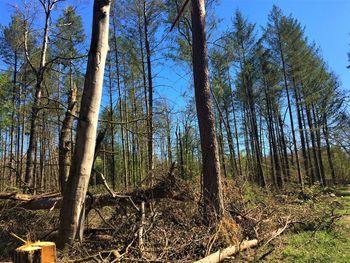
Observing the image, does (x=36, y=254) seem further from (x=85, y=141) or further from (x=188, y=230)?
(x=188, y=230)

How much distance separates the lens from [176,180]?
680cm

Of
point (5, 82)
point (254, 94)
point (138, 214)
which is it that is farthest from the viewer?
point (254, 94)

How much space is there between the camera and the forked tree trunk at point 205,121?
6.32 meters

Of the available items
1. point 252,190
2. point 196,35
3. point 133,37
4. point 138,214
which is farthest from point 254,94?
point 138,214

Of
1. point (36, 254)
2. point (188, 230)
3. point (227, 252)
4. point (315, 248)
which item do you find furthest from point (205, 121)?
point (36, 254)

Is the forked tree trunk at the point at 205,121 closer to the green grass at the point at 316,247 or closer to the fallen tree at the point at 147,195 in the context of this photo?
the fallen tree at the point at 147,195

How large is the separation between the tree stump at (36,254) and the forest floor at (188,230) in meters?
1.41

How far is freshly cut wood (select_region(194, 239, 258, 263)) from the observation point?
4.64 m

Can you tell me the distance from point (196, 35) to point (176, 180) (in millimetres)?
3480

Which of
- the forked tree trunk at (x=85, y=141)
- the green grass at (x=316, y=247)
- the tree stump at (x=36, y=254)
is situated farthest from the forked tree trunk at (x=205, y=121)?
the tree stump at (x=36, y=254)

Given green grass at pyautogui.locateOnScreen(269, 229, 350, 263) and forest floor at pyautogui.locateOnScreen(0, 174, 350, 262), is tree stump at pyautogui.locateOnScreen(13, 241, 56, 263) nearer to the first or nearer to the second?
forest floor at pyautogui.locateOnScreen(0, 174, 350, 262)

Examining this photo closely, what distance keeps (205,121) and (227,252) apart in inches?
111

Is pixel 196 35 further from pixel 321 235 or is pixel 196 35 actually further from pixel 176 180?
pixel 321 235

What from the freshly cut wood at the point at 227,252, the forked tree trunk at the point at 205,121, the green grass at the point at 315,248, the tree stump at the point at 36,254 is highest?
the forked tree trunk at the point at 205,121
